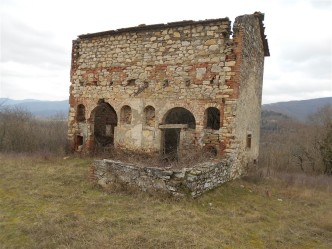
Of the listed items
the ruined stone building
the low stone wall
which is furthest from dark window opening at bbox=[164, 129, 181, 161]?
the low stone wall

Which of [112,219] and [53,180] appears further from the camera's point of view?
[53,180]

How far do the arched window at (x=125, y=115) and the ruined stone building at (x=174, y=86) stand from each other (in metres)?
0.04

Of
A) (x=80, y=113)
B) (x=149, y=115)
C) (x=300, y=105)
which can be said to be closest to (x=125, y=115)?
(x=149, y=115)

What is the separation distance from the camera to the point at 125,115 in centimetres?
1279

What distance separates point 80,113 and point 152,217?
896cm

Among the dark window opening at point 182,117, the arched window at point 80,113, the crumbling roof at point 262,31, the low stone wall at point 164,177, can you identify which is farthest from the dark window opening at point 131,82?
the crumbling roof at point 262,31

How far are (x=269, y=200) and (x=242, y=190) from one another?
91cm

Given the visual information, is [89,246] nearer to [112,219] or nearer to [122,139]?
[112,219]

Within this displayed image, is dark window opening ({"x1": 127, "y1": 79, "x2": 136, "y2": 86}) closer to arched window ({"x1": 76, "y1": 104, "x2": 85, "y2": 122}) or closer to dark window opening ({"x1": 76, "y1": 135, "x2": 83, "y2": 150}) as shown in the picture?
arched window ({"x1": 76, "y1": 104, "x2": 85, "y2": 122})

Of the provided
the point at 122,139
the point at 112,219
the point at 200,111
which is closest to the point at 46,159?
the point at 122,139

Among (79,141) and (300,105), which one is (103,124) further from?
(300,105)

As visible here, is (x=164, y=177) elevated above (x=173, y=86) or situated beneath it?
situated beneath

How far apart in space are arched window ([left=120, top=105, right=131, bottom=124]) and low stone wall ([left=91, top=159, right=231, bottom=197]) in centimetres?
389

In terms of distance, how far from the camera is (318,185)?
1120 cm
